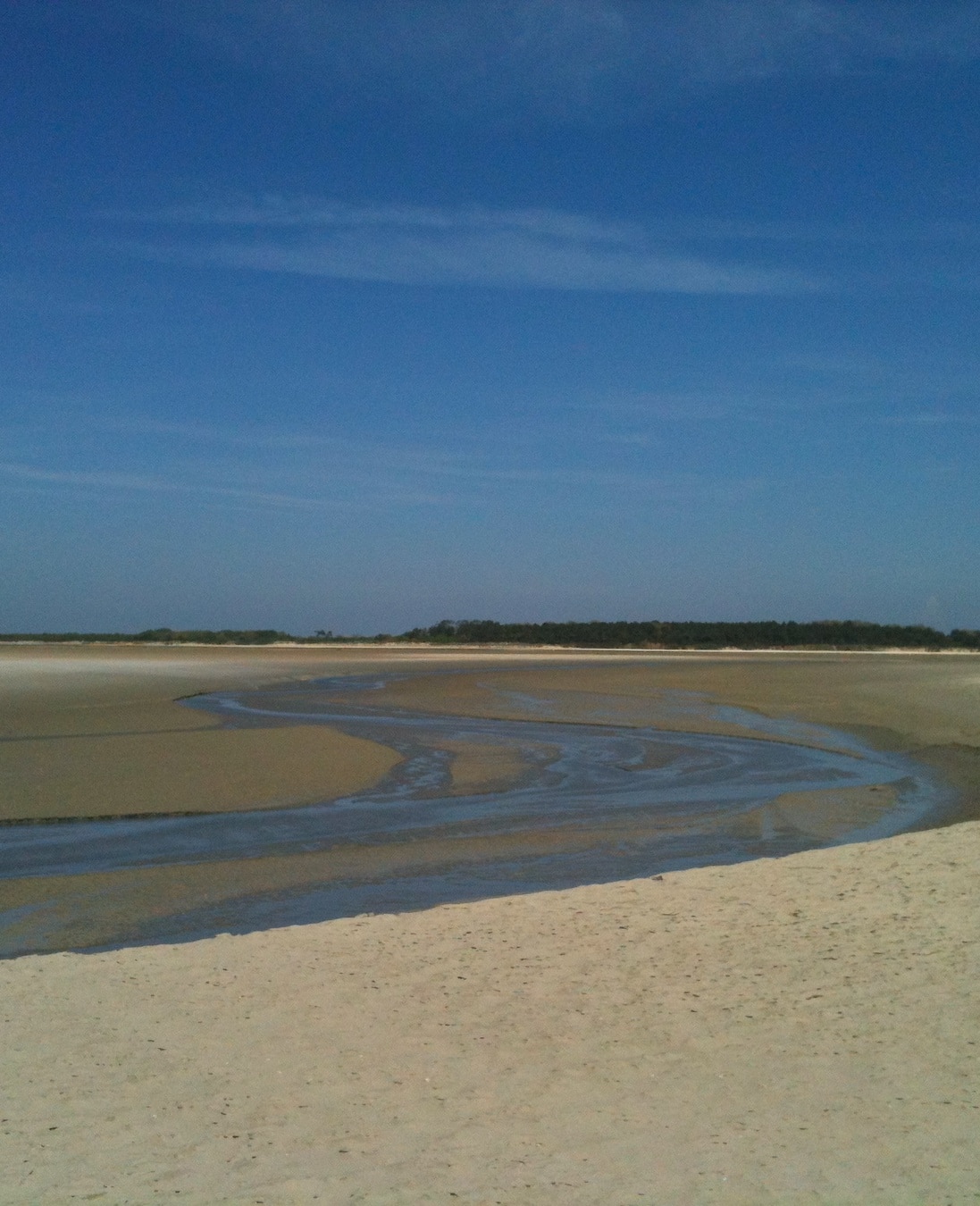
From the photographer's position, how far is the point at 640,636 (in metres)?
91.9

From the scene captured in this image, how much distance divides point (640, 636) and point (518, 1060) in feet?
287

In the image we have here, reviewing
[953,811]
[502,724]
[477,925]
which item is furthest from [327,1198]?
[502,724]

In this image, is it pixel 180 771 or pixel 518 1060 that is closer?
pixel 518 1060

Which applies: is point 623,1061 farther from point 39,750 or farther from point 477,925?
point 39,750

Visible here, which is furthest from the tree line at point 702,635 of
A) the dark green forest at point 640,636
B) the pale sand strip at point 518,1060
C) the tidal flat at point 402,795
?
the pale sand strip at point 518,1060

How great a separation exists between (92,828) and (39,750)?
6269mm

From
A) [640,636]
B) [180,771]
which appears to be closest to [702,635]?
[640,636]

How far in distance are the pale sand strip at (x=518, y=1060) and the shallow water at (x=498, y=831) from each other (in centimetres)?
160

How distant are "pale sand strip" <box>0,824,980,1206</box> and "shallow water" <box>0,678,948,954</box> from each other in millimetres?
1597

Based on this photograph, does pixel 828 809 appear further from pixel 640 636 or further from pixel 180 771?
pixel 640 636

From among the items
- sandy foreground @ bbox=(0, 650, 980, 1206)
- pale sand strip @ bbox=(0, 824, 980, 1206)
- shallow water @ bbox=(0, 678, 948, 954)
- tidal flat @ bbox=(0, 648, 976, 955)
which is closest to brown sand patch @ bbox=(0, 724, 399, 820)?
tidal flat @ bbox=(0, 648, 976, 955)

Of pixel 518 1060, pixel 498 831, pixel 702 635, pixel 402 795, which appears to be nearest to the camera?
pixel 518 1060

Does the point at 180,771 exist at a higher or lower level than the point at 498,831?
higher

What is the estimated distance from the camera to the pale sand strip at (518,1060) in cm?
407
